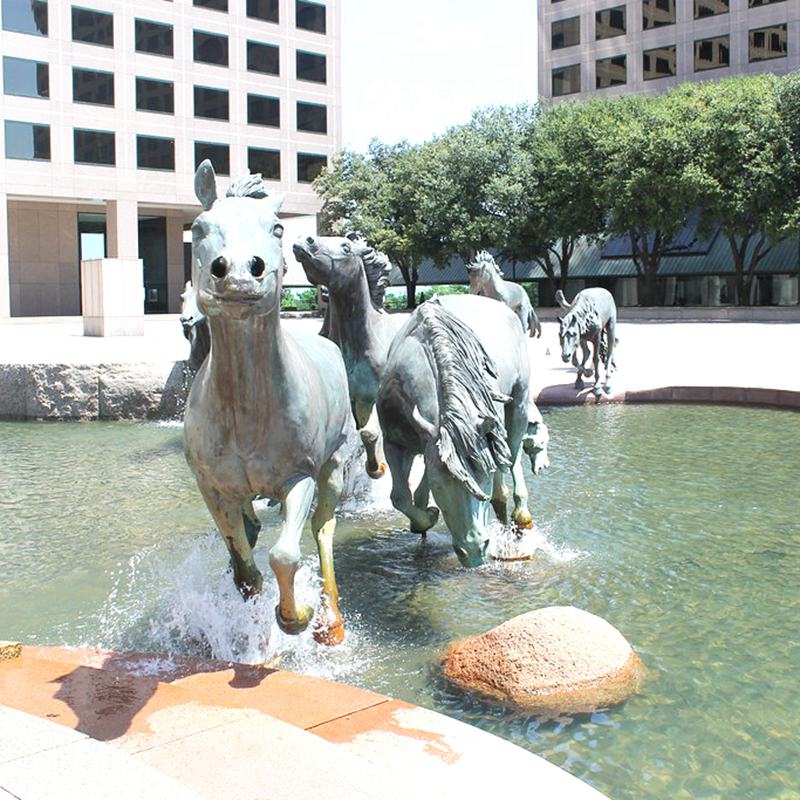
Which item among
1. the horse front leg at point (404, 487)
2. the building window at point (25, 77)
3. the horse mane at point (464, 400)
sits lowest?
the horse front leg at point (404, 487)

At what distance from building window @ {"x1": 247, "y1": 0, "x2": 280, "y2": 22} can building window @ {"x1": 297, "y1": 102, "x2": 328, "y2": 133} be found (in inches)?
191

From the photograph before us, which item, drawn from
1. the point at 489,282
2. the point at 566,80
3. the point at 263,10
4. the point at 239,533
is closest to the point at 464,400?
the point at 239,533

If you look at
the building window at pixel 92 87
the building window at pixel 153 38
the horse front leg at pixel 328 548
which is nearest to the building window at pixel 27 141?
the building window at pixel 92 87

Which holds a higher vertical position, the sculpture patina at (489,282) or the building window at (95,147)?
the building window at (95,147)

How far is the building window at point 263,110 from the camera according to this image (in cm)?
5166

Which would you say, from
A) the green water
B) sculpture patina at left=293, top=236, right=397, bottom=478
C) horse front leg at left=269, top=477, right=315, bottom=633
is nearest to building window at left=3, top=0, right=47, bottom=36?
the green water

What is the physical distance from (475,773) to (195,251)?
2.09 meters

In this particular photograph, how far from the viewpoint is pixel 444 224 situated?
156 feet

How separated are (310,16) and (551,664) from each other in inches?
2178

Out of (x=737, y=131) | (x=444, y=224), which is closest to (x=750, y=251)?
(x=737, y=131)

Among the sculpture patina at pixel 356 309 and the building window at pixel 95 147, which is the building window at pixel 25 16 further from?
the sculpture patina at pixel 356 309

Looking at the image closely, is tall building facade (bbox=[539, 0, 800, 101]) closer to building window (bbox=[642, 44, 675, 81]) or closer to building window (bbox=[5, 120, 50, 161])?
building window (bbox=[642, 44, 675, 81])

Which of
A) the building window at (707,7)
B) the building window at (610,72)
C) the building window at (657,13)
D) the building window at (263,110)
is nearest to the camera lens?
the building window at (263,110)

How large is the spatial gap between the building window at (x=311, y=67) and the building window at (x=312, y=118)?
150 centimetres
